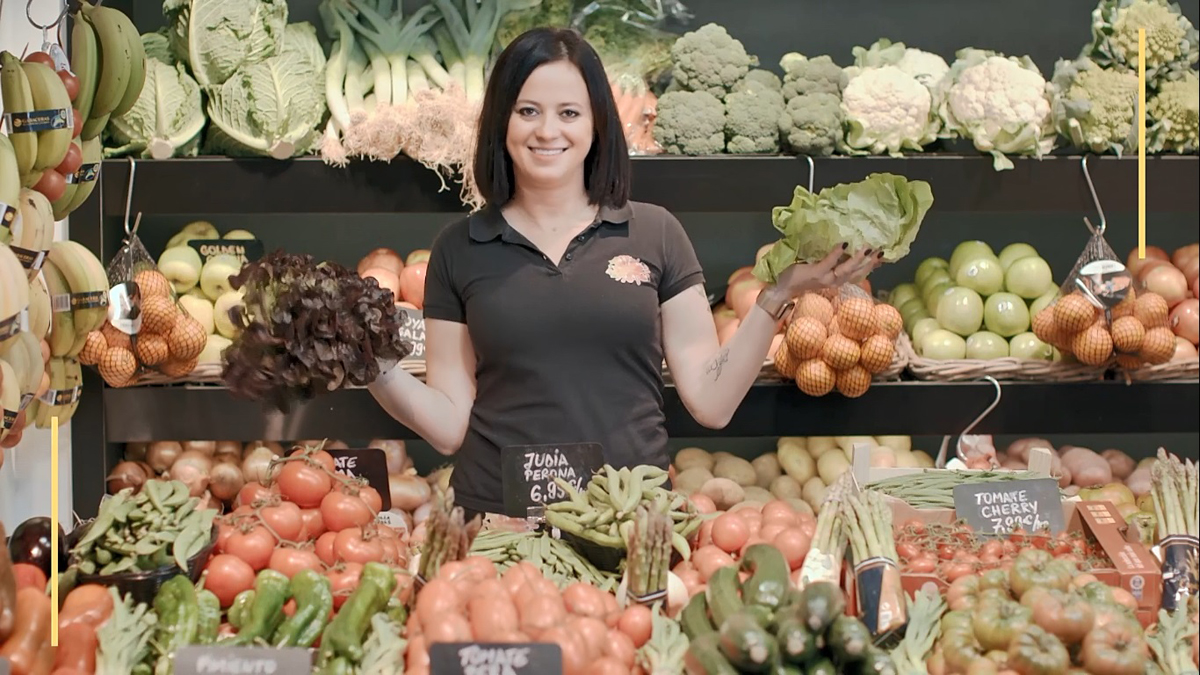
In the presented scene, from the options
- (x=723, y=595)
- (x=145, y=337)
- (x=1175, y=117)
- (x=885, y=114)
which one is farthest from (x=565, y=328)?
(x=1175, y=117)

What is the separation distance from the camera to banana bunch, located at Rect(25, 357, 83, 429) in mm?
2674

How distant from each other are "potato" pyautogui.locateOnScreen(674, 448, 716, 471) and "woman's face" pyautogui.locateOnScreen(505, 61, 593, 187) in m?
1.75

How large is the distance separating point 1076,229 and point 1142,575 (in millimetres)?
2757

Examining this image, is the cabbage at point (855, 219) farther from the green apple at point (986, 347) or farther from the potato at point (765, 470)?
the potato at point (765, 470)

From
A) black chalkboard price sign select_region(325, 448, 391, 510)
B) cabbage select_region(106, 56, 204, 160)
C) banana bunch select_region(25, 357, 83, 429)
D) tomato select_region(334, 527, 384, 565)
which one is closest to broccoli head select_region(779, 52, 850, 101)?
cabbage select_region(106, 56, 204, 160)

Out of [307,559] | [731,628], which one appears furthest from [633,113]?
[731,628]

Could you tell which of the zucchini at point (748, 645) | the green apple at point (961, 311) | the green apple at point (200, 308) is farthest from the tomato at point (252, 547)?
the green apple at point (961, 311)

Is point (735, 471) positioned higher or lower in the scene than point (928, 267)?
lower

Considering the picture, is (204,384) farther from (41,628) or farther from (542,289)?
(41,628)

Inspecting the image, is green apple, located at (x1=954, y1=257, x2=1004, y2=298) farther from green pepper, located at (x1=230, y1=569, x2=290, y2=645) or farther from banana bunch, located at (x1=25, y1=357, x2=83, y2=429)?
green pepper, located at (x1=230, y1=569, x2=290, y2=645)

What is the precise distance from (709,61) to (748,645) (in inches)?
104

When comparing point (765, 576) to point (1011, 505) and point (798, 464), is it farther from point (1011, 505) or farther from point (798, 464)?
point (798, 464)

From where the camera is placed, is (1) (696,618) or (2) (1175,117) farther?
(2) (1175,117)

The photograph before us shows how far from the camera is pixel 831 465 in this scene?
13.3 feet
